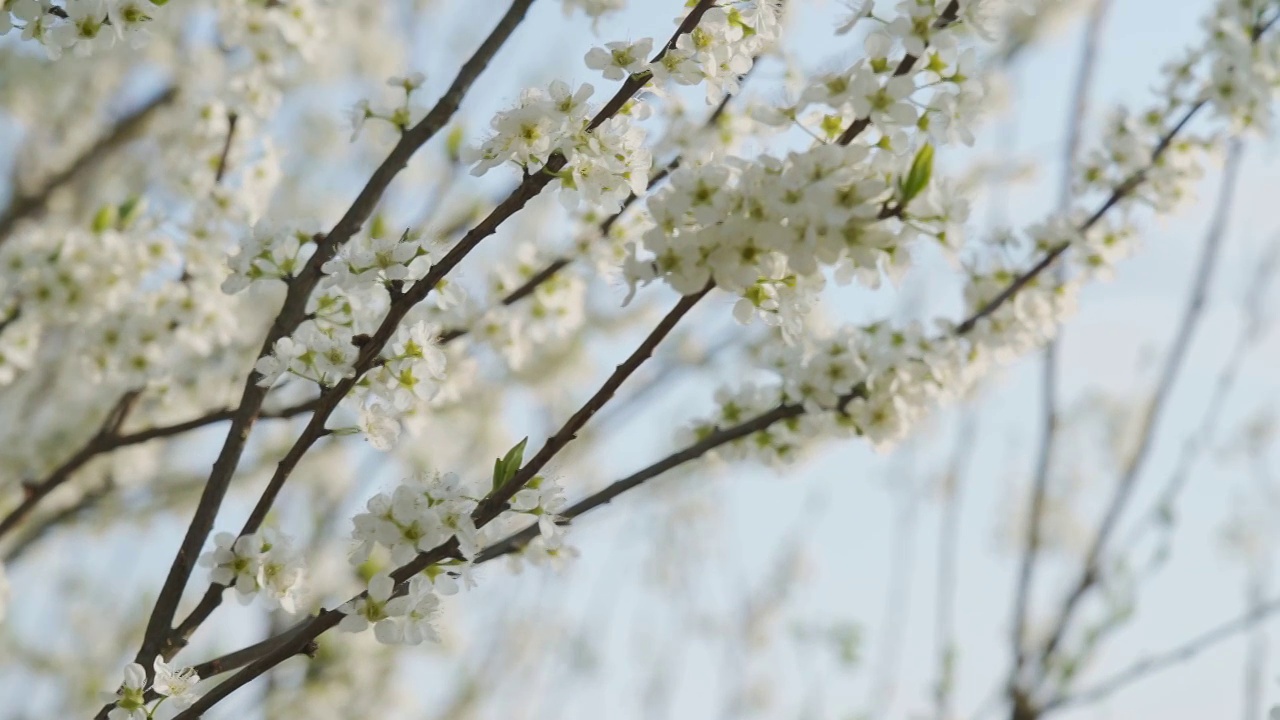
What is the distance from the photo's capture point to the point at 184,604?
200 inches

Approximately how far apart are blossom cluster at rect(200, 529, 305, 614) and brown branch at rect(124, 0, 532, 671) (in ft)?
0.13

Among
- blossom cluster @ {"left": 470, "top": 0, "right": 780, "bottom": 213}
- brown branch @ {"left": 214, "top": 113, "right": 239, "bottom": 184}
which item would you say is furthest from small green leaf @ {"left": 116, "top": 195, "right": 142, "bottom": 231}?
blossom cluster @ {"left": 470, "top": 0, "right": 780, "bottom": 213}

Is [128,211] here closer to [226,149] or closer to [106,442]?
[226,149]

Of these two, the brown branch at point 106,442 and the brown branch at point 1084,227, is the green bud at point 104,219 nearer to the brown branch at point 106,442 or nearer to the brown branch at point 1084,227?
the brown branch at point 106,442

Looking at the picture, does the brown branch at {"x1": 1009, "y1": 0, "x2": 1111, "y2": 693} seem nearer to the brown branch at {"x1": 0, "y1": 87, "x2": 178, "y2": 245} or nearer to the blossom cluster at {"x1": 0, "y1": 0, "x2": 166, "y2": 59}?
the blossom cluster at {"x1": 0, "y1": 0, "x2": 166, "y2": 59}

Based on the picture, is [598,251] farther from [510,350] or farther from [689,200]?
[689,200]

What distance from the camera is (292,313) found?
190 centimetres

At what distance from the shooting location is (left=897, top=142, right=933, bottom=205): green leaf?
1431 millimetres

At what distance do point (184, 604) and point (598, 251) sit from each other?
11.0 ft

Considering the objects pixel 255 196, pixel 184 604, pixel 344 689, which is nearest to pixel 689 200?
pixel 255 196

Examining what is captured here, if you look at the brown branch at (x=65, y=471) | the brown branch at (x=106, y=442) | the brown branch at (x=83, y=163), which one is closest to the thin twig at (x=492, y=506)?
the brown branch at (x=106, y=442)

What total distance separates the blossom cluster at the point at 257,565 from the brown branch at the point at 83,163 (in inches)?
102

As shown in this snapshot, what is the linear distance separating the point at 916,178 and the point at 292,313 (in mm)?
1053

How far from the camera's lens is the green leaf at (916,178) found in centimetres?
143
